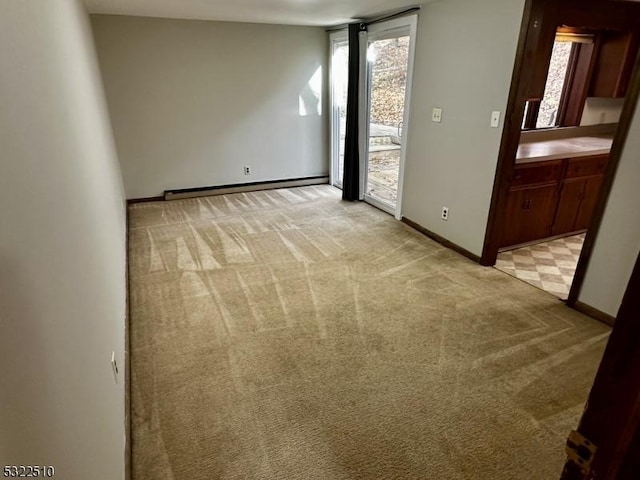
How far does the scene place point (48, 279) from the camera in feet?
3.24

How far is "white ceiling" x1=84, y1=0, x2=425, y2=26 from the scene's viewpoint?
346 centimetres

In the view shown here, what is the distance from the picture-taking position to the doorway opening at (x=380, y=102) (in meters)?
4.15

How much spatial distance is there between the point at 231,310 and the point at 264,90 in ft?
11.7

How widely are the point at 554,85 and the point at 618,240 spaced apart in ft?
8.17

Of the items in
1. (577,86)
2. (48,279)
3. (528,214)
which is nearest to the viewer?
(48,279)

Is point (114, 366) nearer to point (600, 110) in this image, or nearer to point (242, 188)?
point (242, 188)

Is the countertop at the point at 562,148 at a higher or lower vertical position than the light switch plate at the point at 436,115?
lower

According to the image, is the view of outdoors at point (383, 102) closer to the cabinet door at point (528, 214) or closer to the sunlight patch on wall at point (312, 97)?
the sunlight patch on wall at point (312, 97)

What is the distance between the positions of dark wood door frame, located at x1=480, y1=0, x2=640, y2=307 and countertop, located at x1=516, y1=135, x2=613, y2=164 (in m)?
0.39

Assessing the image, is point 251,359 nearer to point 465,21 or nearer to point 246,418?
point 246,418

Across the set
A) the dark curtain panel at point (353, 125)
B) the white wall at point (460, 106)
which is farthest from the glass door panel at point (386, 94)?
the white wall at point (460, 106)

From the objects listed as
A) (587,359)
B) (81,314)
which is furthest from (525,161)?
(81,314)

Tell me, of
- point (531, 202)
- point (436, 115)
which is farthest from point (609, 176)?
point (436, 115)

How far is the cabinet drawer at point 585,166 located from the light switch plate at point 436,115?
1.28 m
